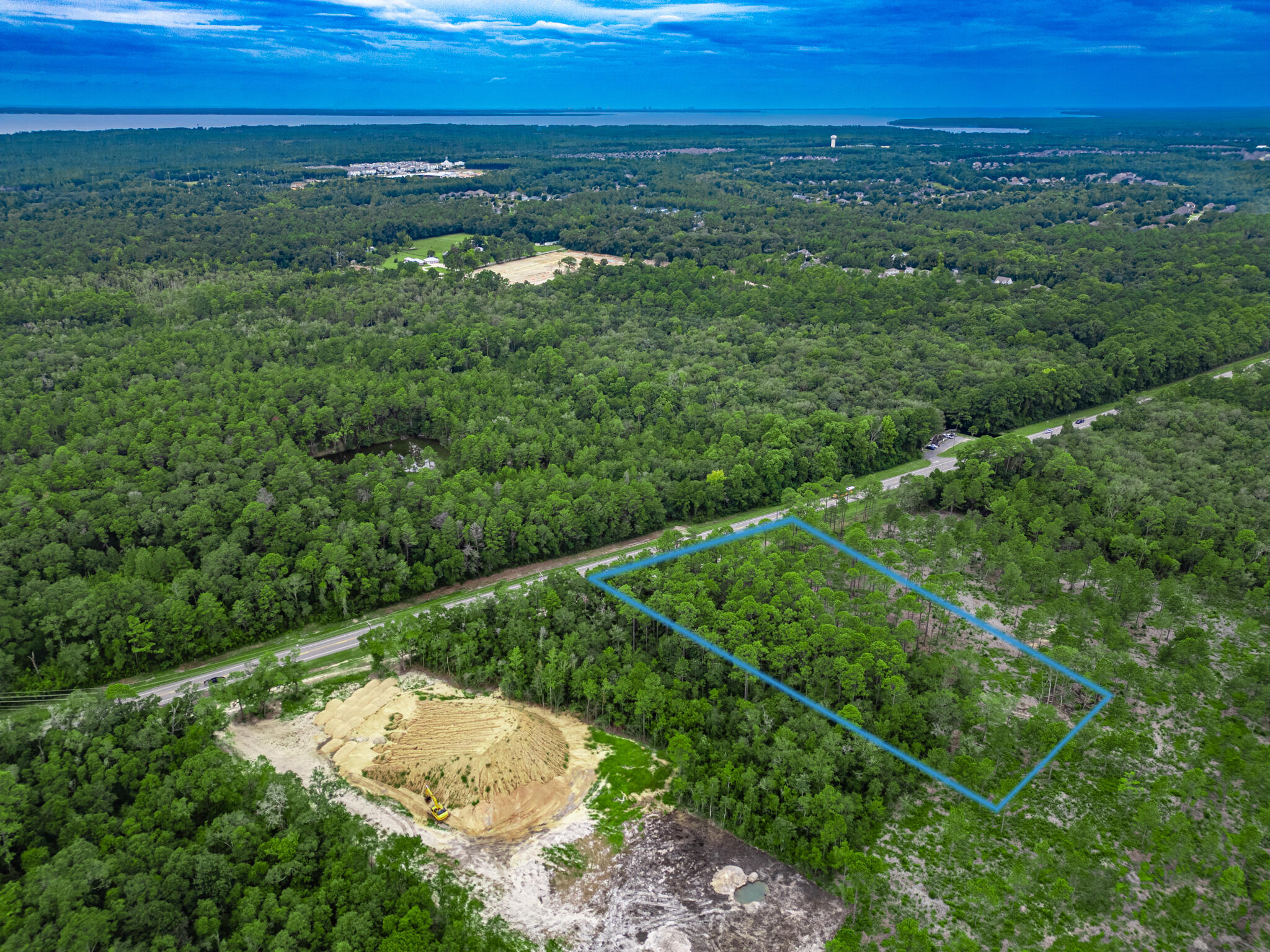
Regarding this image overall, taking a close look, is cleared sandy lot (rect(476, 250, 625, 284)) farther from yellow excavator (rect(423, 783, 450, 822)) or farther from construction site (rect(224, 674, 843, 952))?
yellow excavator (rect(423, 783, 450, 822))

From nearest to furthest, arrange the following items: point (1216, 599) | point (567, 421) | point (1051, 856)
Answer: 1. point (1051, 856)
2. point (1216, 599)
3. point (567, 421)

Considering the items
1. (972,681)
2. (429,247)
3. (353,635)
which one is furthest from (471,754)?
(429,247)

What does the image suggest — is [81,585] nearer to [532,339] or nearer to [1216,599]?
[532,339]

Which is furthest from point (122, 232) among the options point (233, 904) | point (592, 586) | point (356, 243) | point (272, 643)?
point (233, 904)

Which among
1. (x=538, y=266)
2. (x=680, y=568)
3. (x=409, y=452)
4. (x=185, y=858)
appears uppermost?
(x=538, y=266)

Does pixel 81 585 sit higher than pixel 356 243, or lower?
lower

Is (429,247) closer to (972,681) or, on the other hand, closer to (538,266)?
(538,266)

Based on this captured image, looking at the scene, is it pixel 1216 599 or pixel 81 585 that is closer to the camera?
pixel 81 585
